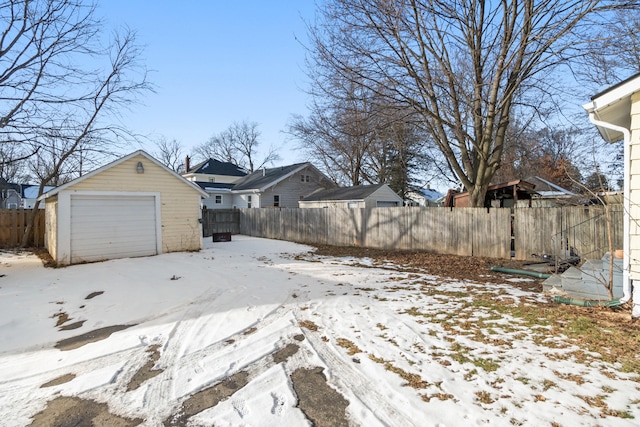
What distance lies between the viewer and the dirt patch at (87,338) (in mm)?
3916

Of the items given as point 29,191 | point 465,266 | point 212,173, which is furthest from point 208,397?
point 29,191

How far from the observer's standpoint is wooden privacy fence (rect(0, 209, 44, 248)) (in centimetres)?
1277

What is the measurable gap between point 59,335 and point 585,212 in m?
11.3

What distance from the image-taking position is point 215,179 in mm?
36125

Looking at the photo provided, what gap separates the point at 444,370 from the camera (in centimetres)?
297

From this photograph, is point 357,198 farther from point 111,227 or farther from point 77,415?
point 77,415

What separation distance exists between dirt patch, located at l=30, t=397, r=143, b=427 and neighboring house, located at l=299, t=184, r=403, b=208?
62.0 ft

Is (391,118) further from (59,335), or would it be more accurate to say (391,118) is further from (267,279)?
(59,335)

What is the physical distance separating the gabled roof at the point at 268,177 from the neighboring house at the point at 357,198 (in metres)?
3.09

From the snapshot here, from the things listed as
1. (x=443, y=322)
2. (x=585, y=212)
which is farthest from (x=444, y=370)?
(x=585, y=212)

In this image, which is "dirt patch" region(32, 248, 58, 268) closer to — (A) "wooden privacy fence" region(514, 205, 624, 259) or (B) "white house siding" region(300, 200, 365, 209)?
(A) "wooden privacy fence" region(514, 205, 624, 259)

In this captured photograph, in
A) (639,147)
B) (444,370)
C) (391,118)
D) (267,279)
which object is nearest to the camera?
(444,370)

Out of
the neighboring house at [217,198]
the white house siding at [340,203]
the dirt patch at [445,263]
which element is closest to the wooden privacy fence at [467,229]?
the dirt patch at [445,263]

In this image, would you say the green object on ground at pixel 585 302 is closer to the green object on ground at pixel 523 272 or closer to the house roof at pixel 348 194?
the green object on ground at pixel 523 272
